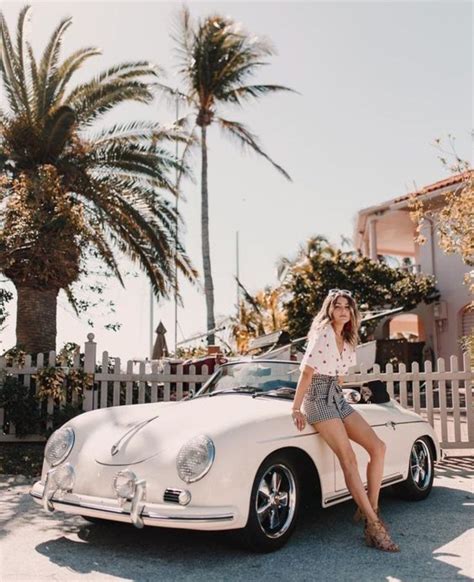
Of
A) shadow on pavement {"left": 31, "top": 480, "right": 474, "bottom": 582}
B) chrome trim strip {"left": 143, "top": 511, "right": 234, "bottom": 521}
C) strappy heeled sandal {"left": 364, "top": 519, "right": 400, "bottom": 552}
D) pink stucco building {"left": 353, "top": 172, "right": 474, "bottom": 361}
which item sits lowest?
shadow on pavement {"left": 31, "top": 480, "right": 474, "bottom": 582}

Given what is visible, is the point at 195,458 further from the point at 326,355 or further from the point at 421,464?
the point at 421,464

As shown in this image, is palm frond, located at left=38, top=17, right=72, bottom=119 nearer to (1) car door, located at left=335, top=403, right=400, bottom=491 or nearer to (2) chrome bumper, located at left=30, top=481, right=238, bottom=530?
(1) car door, located at left=335, top=403, right=400, bottom=491

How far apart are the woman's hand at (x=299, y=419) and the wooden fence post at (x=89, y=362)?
5.27m

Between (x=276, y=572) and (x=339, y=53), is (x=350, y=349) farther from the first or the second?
(x=339, y=53)

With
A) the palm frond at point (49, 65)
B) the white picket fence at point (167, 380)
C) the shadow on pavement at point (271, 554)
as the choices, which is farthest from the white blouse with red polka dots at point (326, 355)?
the palm frond at point (49, 65)

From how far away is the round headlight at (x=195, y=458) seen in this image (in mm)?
3855

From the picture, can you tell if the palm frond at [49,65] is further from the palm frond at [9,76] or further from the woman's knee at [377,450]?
the woman's knee at [377,450]

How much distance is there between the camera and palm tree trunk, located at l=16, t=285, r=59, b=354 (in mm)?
11438

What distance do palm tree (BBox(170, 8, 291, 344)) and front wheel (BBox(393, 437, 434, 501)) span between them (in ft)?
43.5

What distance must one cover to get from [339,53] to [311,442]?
26.2 feet

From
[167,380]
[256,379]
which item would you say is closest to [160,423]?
[256,379]

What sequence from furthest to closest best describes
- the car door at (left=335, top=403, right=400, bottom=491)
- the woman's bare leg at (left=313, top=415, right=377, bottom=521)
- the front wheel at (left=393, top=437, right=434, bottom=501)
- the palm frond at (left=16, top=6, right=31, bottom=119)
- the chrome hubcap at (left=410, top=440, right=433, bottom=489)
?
1. the palm frond at (left=16, top=6, right=31, bottom=119)
2. the chrome hubcap at (left=410, top=440, right=433, bottom=489)
3. the front wheel at (left=393, top=437, right=434, bottom=501)
4. the car door at (left=335, top=403, right=400, bottom=491)
5. the woman's bare leg at (left=313, top=415, right=377, bottom=521)

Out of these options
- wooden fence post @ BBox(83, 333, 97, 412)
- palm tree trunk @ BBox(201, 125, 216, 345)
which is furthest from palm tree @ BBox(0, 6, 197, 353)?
palm tree trunk @ BBox(201, 125, 216, 345)

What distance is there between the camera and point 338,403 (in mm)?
4668
